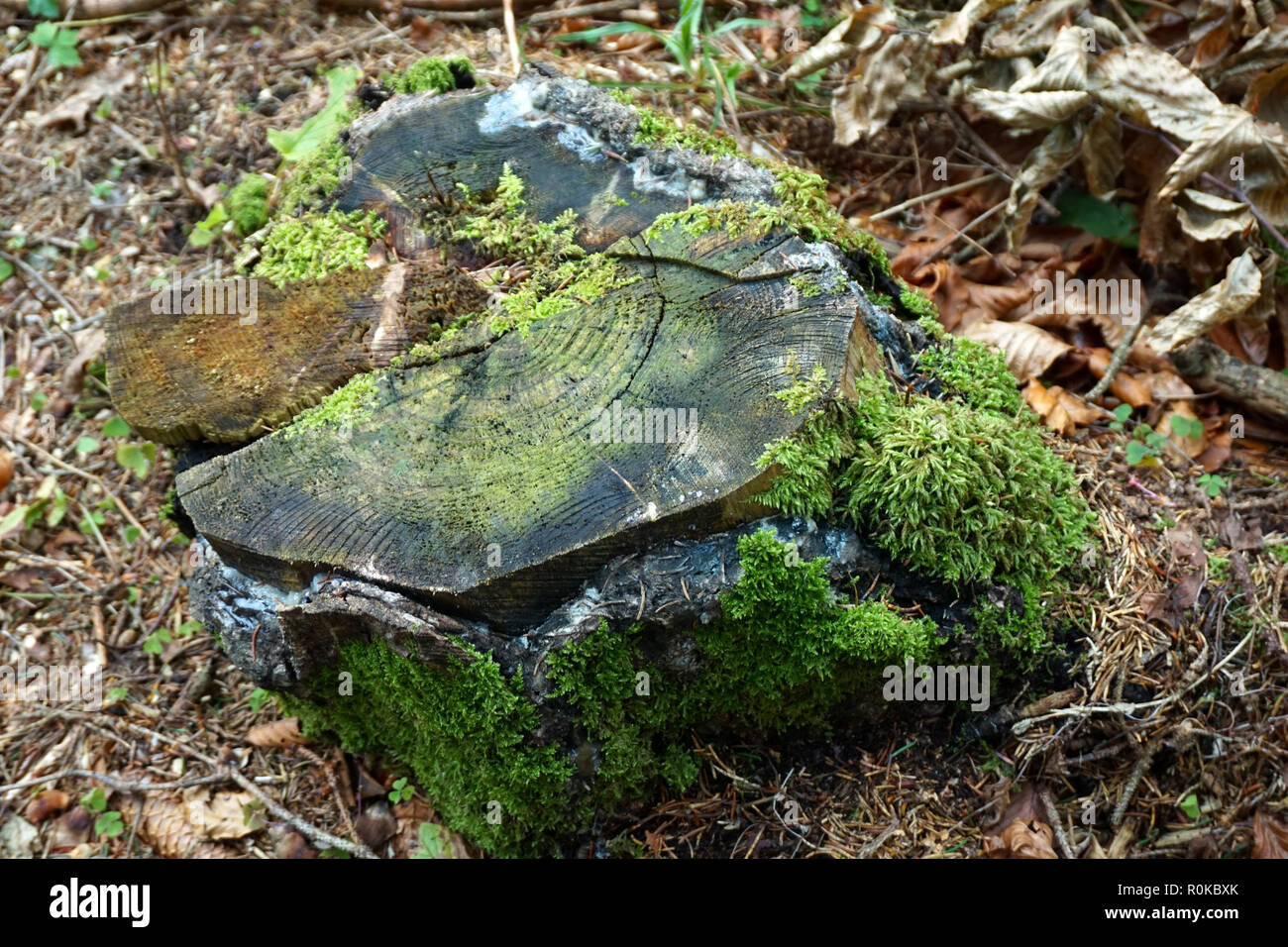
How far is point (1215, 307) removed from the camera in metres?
3.29

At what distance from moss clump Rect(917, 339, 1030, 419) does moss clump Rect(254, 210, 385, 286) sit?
178 cm

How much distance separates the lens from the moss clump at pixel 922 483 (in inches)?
96.6

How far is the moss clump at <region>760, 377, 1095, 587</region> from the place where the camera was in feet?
8.05

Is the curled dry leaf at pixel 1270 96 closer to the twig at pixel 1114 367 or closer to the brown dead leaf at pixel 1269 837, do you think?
the twig at pixel 1114 367

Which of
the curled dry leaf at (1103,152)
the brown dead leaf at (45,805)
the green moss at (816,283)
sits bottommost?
the brown dead leaf at (45,805)

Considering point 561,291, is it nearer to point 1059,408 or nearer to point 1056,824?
point 1059,408

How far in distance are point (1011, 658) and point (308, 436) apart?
2.07 meters

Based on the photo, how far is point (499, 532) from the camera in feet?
7.80

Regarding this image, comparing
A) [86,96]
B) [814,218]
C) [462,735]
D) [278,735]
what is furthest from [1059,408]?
[86,96]

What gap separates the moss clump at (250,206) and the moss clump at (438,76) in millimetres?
842

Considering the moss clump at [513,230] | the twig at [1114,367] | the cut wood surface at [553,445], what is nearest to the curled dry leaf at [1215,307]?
the twig at [1114,367]

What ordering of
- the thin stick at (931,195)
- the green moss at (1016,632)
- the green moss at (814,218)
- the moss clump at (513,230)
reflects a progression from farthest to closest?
1. the thin stick at (931,195)
2. the moss clump at (513,230)
3. the green moss at (814,218)
4. the green moss at (1016,632)
